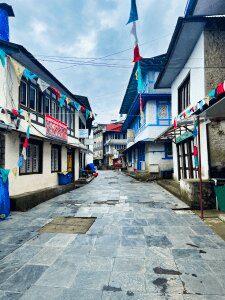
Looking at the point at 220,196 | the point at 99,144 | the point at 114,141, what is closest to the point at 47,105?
the point at 220,196

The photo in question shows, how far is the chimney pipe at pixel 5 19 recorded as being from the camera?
8.16m

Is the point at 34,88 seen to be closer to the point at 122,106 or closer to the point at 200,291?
the point at 200,291

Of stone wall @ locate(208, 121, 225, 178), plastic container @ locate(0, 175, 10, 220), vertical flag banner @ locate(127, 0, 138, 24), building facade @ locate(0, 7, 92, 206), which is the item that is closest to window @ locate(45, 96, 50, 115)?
building facade @ locate(0, 7, 92, 206)

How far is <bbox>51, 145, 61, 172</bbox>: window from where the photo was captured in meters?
11.9

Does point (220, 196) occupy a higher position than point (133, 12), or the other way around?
point (133, 12)

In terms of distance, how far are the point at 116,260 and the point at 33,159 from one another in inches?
287

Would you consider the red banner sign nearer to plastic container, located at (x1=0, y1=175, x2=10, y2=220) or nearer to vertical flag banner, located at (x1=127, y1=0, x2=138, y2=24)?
plastic container, located at (x1=0, y1=175, x2=10, y2=220)

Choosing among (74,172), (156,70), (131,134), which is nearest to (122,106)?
(131,134)

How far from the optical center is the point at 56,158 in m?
12.5

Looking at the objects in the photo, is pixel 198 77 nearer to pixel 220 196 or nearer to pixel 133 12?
pixel 133 12

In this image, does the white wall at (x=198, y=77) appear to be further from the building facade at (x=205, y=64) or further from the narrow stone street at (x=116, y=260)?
the narrow stone street at (x=116, y=260)

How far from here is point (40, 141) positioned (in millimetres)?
10070

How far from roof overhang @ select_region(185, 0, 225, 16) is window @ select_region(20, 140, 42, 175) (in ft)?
28.2

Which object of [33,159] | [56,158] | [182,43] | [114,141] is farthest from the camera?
[114,141]
